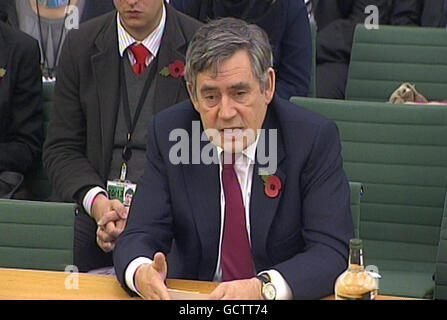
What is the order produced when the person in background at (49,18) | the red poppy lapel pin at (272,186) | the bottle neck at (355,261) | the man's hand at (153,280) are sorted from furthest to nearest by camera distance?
the person in background at (49,18)
the red poppy lapel pin at (272,186)
the man's hand at (153,280)
the bottle neck at (355,261)

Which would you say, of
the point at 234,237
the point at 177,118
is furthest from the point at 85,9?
the point at 234,237

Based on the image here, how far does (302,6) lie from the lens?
468 cm

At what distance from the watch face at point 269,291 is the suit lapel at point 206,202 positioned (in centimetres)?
35

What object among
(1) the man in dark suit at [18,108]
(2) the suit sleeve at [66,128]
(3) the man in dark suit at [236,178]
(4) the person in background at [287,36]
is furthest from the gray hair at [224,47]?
(4) the person in background at [287,36]

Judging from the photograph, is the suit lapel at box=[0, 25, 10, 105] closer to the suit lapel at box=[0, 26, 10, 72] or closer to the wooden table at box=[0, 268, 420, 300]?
the suit lapel at box=[0, 26, 10, 72]

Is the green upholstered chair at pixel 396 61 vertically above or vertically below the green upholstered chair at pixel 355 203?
above

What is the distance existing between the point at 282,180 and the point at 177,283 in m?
0.42

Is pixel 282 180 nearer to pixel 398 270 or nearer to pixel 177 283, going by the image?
pixel 177 283

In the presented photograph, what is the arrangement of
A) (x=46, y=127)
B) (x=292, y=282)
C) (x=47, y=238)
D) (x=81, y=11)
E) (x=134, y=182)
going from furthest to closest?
(x=81, y=11), (x=46, y=127), (x=134, y=182), (x=47, y=238), (x=292, y=282)

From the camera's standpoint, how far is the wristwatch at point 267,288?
257 cm

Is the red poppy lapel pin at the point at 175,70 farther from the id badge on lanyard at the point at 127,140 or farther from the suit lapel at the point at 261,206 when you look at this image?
the suit lapel at the point at 261,206

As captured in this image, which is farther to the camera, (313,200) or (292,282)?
(313,200)

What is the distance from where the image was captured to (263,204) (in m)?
2.88

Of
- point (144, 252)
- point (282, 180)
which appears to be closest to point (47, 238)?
point (144, 252)
